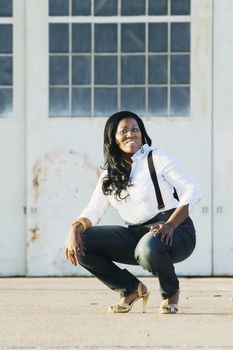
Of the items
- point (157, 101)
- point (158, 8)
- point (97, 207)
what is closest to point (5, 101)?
point (157, 101)

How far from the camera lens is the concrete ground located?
721 centimetres

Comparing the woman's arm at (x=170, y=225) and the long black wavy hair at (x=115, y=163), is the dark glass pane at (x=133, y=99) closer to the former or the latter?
the long black wavy hair at (x=115, y=163)

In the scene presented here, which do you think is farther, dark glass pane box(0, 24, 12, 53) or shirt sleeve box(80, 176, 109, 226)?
dark glass pane box(0, 24, 12, 53)

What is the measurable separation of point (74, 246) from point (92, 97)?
14.8 ft

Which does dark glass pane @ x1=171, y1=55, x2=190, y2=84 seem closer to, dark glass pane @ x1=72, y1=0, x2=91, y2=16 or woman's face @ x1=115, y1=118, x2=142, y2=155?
dark glass pane @ x1=72, y1=0, x2=91, y2=16

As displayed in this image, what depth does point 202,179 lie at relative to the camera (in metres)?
12.7

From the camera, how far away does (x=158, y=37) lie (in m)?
12.8

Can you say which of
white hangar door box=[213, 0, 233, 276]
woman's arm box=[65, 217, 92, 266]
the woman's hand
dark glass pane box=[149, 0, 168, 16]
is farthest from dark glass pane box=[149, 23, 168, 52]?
the woman's hand

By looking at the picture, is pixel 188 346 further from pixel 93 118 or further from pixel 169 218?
Result: pixel 93 118

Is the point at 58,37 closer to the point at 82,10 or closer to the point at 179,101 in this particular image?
the point at 82,10

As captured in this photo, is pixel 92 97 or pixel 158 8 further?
pixel 92 97

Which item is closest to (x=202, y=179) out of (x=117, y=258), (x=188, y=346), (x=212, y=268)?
(x=212, y=268)

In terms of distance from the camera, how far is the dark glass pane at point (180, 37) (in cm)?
1277

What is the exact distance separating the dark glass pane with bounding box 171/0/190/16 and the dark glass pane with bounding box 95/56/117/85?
29.9 inches
